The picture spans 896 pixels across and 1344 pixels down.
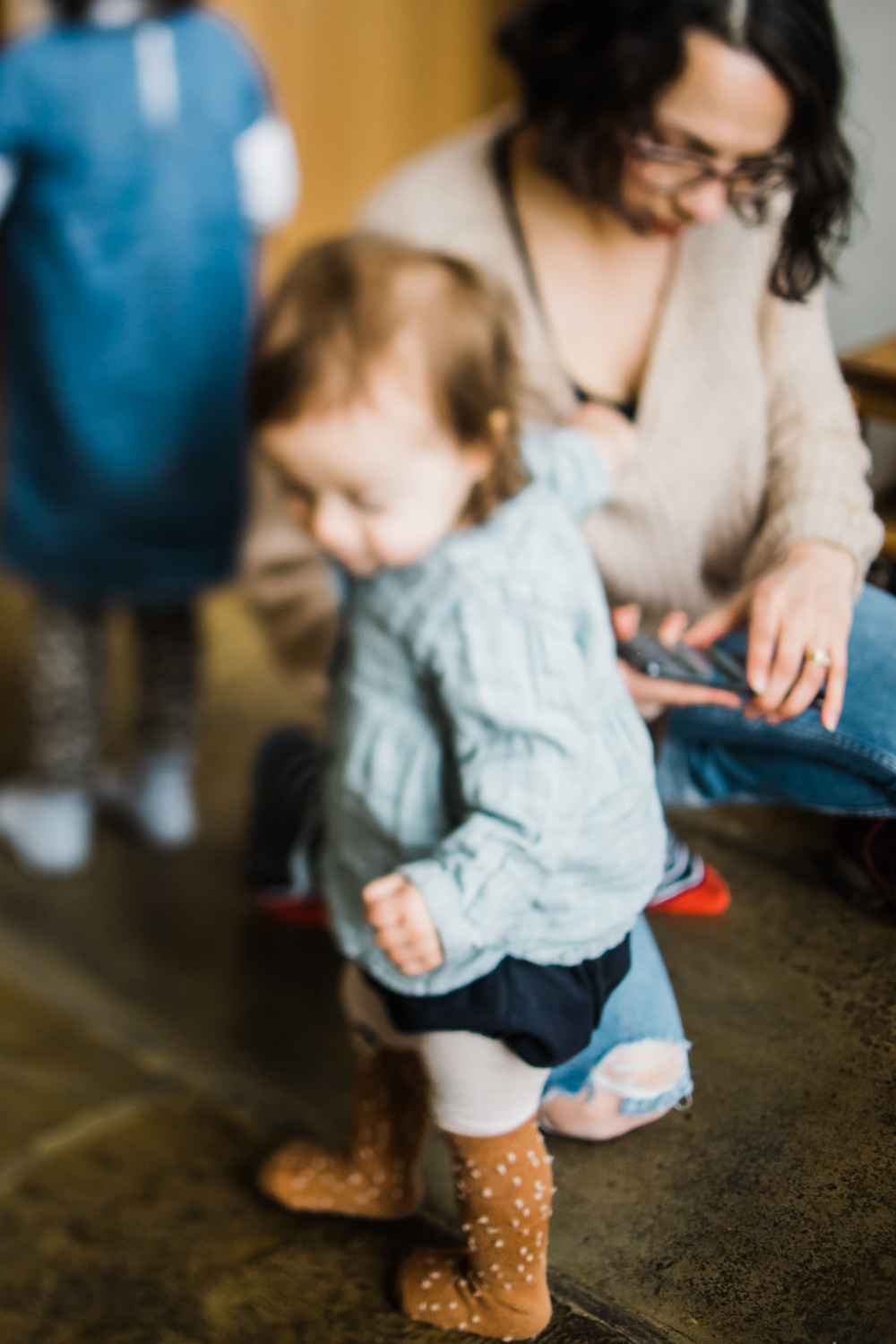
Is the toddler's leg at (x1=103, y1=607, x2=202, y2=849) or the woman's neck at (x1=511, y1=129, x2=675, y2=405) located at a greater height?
the woman's neck at (x1=511, y1=129, x2=675, y2=405)

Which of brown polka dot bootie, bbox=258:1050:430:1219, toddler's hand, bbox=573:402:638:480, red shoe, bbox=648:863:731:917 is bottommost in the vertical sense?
brown polka dot bootie, bbox=258:1050:430:1219

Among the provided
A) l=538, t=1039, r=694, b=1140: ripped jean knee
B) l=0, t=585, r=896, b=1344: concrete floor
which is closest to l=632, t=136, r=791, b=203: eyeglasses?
l=0, t=585, r=896, b=1344: concrete floor

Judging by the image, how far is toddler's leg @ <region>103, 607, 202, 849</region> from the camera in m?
1.68

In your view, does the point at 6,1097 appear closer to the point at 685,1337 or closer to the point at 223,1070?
the point at 223,1070

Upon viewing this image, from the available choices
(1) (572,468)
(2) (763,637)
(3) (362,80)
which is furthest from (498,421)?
(3) (362,80)

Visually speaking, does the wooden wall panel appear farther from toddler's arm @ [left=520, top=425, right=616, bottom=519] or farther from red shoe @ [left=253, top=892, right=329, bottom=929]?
toddler's arm @ [left=520, top=425, right=616, bottom=519]

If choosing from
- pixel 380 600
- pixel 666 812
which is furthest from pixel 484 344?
pixel 666 812

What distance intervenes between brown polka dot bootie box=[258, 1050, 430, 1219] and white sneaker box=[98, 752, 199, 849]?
0.81 m

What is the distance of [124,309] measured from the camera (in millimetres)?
1473

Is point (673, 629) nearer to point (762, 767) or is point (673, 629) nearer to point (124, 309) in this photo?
point (762, 767)

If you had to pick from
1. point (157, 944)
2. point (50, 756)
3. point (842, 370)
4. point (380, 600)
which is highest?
point (842, 370)

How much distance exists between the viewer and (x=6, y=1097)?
135cm

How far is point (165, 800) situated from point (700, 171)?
116 cm

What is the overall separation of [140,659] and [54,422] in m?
0.32
